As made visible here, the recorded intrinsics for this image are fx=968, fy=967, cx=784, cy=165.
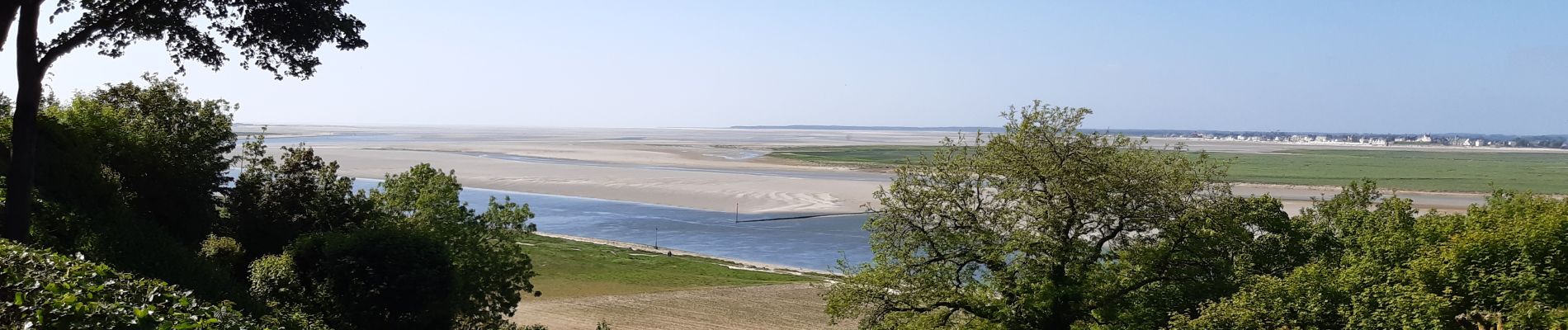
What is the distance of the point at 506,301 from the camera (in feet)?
69.1

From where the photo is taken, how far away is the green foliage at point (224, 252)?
18.8 meters

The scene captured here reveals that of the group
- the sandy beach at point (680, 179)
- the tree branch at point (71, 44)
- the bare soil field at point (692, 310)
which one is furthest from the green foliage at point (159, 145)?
the sandy beach at point (680, 179)

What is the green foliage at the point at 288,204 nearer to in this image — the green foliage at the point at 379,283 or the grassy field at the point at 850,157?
the green foliage at the point at 379,283

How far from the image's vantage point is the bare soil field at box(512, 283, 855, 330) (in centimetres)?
2925

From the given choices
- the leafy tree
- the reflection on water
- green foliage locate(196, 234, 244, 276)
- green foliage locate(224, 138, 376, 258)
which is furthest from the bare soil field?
the leafy tree

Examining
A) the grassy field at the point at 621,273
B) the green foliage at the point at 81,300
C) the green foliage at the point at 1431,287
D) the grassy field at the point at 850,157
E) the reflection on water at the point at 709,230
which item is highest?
the green foliage at the point at 81,300

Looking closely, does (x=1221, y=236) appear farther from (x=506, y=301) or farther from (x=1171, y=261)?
(x=506, y=301)

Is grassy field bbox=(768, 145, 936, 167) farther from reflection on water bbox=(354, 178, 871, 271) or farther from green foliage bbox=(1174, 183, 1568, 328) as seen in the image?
green foliage bbox=(1174, 183, 1568, 328)

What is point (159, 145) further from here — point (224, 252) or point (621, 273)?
point (621, 273)

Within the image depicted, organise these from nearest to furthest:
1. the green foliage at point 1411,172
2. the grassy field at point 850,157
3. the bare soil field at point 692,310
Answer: the bare soil field at point 692,310
the green foliage at point 1411,172
the grassy field at point 850,157

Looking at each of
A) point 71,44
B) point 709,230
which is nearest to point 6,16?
point 71,44

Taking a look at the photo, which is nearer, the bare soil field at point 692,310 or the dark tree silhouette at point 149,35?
the dark tree silhouette at point 149,35

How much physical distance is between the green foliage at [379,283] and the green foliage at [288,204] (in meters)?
3.33

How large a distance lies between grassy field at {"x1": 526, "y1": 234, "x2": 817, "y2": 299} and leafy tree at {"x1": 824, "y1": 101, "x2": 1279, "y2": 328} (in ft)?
60.0
